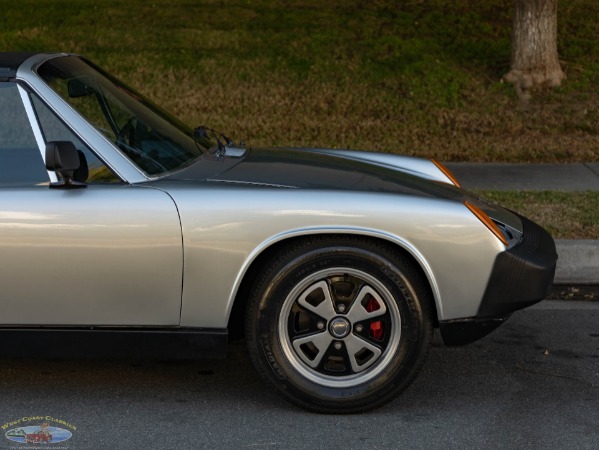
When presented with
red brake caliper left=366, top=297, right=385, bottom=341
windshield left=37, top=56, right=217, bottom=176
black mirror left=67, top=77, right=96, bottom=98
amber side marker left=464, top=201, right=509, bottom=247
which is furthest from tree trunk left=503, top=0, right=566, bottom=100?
red brake caliper left=366, top=297, right=385, bottom=341

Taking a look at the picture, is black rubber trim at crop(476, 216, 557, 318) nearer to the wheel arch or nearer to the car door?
the wheel arch

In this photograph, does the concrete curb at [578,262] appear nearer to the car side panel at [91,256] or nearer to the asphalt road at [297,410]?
the asphalt road at [297,410]

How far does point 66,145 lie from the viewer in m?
4.40

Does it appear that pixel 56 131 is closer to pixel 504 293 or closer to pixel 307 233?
pixel 307 233

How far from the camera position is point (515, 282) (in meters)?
4.52

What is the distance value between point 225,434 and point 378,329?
78 cm

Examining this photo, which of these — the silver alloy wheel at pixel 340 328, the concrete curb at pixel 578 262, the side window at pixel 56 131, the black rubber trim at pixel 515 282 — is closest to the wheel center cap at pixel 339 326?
the silver alloy wheel at pixel 340 328

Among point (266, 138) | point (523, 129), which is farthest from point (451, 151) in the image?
point (266, 138)

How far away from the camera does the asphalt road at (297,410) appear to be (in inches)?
170

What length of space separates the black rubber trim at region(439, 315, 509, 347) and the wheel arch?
7cm

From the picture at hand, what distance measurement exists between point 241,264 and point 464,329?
0.98m

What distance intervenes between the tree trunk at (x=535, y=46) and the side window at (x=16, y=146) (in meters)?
8.35

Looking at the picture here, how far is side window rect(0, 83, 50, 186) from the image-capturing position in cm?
456

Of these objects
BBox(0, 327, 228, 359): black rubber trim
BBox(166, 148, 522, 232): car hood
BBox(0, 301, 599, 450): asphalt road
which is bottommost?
BBox(0, 301, 599, 450): asphalt road
